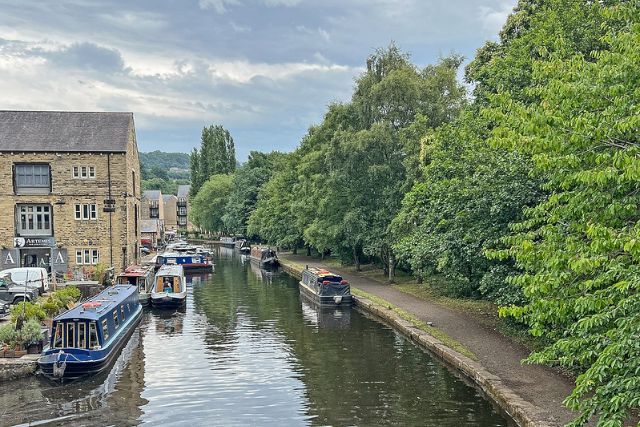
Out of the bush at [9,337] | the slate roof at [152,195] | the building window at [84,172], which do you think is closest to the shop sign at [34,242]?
the building window at [84,172]

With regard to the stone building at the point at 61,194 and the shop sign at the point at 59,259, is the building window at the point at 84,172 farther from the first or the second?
the shop sign at the point at 59,259

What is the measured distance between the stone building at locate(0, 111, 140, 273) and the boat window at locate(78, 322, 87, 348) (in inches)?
869

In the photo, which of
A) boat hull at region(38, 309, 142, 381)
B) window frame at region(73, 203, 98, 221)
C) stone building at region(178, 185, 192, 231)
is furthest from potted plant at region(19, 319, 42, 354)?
stone building at region(178, 185, 192, 231)

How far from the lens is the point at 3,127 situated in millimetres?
43031

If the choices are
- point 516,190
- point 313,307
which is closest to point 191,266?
point 313,307

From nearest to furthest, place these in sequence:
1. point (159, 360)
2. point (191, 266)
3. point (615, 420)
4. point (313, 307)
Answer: point (615, 420), point (159, 360), point (313, 307), point (191, 266)

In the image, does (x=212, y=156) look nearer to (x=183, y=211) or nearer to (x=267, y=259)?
(x=183, y=211)

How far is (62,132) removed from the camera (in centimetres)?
4334

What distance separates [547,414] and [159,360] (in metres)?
14.3

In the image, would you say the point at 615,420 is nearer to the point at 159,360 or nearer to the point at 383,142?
the point at 159,360

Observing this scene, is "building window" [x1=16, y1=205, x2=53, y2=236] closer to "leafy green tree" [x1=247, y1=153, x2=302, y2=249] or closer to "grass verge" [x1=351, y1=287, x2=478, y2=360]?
"grass verge" [x1=351, y1=287, x2=478, y2=360]

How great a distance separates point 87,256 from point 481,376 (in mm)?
32592

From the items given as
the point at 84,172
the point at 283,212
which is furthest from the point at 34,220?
the point at 283,212

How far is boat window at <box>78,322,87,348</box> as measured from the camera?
21.2 m
